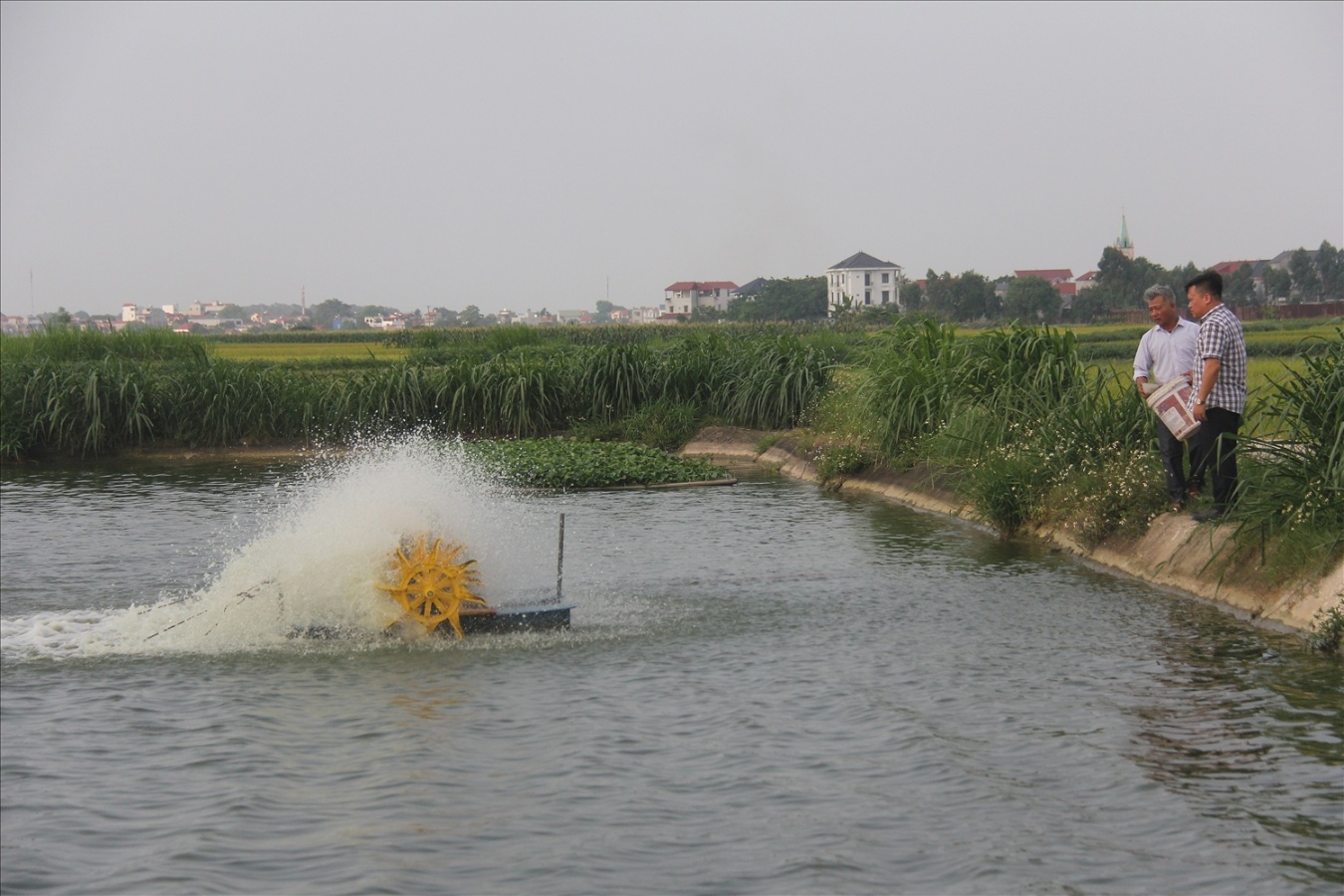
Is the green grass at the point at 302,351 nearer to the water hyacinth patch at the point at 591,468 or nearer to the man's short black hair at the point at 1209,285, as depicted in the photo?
the water hyacinth patch at the point at 591,468

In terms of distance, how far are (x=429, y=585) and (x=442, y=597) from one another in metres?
0.13

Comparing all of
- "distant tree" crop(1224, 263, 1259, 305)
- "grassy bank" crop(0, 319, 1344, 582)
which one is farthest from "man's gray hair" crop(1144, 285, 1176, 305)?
"distant tree" crop(1224, 263, 1259, 305)

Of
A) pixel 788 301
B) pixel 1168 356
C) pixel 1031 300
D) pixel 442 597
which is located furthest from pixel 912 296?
pixel 442 597

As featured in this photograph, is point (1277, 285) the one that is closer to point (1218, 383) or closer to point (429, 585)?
point (1218, 383)

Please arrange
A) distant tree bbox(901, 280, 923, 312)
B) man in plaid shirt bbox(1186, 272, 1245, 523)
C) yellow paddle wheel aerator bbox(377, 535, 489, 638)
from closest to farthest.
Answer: yellow paddle wheel aerator bbox(377, 535, 489, 638), man in plaid shirt bbox(1186, 272, 1245, 523), distant tree bbox(901, 280, 923, 312)

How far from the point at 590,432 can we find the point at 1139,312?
48238mm

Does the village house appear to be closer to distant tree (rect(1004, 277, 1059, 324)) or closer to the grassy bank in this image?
distant tree (rect(1004, 277, 1059, 324))

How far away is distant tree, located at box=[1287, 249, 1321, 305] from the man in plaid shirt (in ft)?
233

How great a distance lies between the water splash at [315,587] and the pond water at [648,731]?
0.03 meters

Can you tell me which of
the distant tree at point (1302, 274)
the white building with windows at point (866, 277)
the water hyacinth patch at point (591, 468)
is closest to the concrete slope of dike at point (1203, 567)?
the water hyacinth patch at point (591, 468)

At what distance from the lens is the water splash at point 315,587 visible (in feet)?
33.5

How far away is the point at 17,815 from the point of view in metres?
6.84

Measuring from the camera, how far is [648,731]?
8.19 m

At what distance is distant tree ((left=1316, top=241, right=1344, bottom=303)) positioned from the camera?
72.4 meters
